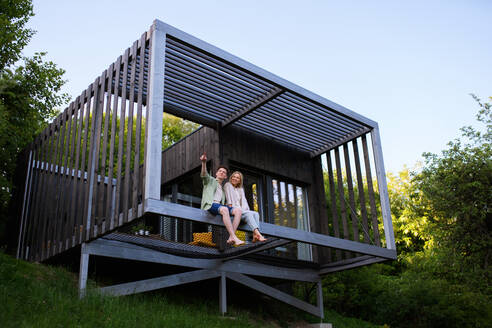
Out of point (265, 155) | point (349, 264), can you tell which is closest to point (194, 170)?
point (265, 155)

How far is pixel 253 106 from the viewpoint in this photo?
9.29 meters

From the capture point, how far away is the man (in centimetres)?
658

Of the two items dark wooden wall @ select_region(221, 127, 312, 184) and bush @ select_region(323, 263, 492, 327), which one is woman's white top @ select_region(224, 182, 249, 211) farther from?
bush @ select_region(323, 263, 492, 327)

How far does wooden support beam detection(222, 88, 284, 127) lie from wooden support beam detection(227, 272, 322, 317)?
10.3 ft

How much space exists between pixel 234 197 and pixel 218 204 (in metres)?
0.72

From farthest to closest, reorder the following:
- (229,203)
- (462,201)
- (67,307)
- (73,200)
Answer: (462,201) → (73,200) → (229,203) → (67,307)

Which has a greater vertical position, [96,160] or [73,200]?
[96,160]

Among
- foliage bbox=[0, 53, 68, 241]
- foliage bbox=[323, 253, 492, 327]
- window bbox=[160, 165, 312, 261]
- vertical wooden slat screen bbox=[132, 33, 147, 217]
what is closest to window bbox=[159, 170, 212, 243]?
window bbox=[160, 165, 312, 261]

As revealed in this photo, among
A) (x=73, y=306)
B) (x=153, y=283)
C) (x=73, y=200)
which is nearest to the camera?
(x=73, y=306)

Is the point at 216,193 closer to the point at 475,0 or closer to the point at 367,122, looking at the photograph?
the point at 367,122

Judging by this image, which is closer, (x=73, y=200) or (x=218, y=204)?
(x=218, y=204)

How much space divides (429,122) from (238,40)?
947 centimetres

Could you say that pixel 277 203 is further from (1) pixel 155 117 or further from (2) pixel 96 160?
(1) pixel 155 117

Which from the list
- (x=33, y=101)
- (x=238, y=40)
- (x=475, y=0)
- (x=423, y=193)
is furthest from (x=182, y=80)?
(x=238, y=40)
